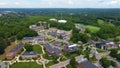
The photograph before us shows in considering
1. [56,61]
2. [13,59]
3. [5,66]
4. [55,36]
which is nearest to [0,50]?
[13,59]

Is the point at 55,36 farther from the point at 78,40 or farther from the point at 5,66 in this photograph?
the point at 5,66

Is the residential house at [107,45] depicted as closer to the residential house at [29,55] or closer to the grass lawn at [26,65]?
the residential house at [29,55]

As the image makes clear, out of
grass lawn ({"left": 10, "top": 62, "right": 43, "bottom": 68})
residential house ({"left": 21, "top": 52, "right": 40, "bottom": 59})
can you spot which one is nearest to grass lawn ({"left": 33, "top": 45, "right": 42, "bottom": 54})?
residential house ({"left": 21, "top": 52, "right": 40, "bottom": 59})

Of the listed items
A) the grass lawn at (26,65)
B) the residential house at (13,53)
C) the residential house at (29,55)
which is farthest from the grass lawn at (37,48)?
the grass lawn at (26,65)

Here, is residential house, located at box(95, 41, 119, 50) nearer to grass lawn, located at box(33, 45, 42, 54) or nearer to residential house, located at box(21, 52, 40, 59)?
grass lawn, located at box(33, 45, 42, 54)

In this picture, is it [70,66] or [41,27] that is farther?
[41,27]

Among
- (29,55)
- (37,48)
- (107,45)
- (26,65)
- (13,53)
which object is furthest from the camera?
(107,45)

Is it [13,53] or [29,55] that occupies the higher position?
[13,53]

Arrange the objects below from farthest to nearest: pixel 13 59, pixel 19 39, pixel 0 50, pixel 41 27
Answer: pixel 41 27 < pixel 19 39 < pixel 0 50 < pixel 13 59

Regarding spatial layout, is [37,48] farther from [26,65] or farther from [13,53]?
[26,65]

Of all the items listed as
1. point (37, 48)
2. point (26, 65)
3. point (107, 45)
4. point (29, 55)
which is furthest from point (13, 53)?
point (107, 45)

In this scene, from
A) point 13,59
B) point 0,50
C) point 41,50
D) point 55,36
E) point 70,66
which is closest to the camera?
point 70,66
